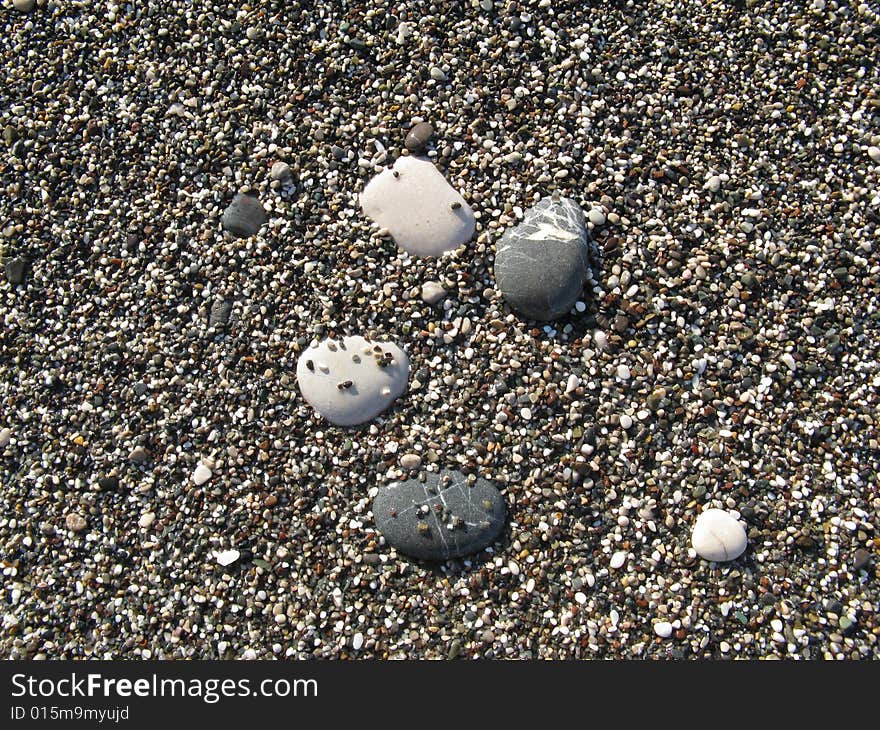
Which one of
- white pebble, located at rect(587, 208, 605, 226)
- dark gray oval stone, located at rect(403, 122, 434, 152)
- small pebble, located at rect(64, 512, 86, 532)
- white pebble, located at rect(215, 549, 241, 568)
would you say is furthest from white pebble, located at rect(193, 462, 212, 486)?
white pebble, located at rect(587, 208, 605, 226)

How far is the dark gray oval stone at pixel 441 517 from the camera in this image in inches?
107

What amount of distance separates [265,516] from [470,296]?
1158mm

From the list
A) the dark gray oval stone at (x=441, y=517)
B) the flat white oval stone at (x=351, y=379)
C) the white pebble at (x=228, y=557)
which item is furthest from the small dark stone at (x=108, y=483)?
the dark gray oval stone at (x=441, y=517)

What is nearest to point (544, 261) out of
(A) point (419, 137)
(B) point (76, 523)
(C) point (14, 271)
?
(A) point (419, 137)

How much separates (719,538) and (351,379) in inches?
58.5

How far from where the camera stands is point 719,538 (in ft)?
8.89

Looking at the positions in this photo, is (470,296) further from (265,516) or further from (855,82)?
(855,82)

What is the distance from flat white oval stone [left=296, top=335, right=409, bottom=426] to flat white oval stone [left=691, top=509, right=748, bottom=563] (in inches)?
48.7

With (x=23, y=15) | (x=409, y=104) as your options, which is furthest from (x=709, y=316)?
(x=23, y=15)

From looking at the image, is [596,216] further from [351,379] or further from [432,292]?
[351,379]

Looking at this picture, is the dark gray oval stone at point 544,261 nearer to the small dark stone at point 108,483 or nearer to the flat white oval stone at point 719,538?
the flat white oval stone at point 719,538

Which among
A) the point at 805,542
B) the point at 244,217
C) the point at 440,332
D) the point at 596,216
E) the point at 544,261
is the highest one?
the point at 244,217

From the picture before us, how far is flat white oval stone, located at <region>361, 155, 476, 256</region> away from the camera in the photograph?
116 inches

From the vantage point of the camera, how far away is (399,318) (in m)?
2.91
